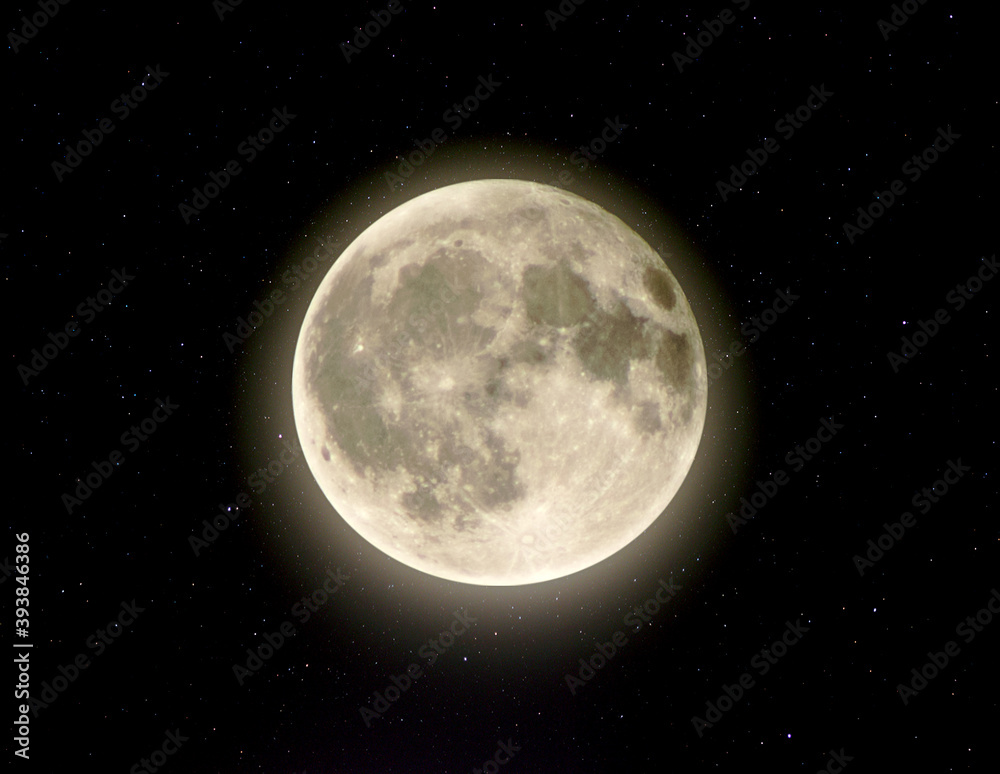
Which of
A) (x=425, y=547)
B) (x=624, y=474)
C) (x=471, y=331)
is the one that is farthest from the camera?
(x=425, y=547)

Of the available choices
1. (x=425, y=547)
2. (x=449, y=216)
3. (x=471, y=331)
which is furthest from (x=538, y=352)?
(x=425, y=547)

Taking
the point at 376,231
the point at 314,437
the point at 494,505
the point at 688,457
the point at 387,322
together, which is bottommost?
the point at 314,437

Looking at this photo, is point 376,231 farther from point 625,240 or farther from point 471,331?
point 625,240

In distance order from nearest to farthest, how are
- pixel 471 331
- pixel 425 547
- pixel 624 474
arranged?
pixel 471 331 → pixel 624 474 → pixel 425 547

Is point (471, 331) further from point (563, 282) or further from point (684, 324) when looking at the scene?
point (684, 324)

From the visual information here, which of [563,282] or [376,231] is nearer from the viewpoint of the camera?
[563,282]

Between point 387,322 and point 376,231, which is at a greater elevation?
point 376,231
